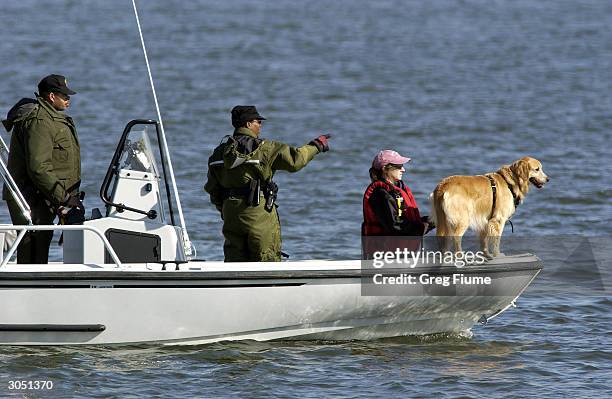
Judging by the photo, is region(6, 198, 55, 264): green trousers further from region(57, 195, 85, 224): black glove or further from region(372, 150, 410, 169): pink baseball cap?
region(372, 150, 410, 169): pink baseball cap

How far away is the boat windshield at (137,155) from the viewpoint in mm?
9812

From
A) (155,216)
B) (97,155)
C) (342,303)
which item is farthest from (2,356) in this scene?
(97,155)

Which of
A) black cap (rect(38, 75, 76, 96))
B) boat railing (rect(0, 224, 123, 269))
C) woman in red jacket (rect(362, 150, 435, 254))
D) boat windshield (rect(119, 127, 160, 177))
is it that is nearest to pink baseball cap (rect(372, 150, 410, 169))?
woman in red jacket (rect(362, 150, 435, 254))

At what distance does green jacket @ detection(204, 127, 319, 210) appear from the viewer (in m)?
9.43

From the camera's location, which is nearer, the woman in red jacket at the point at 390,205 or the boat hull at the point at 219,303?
the boat hull at the point at 219,303

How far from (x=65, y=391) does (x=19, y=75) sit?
21.3 metres

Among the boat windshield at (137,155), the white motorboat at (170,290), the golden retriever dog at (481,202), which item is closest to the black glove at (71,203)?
the white motorboat at (170,290)

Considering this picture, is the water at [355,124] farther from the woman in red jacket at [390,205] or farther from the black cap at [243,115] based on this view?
the black cap at [243,115]

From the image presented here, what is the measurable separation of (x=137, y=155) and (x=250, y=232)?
1.07m

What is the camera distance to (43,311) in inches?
368

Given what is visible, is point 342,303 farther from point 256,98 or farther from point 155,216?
point 256,98

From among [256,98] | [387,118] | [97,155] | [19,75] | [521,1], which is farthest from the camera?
[521,1]

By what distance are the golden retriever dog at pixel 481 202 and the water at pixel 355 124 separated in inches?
38.6

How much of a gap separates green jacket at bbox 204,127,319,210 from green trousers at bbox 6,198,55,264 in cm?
136
